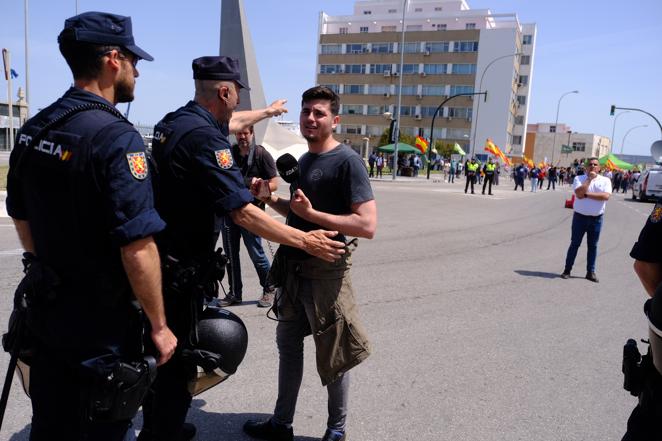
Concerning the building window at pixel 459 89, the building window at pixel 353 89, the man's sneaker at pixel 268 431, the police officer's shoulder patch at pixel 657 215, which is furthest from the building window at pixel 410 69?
the police officer's shoulder patch at pixel 657 215

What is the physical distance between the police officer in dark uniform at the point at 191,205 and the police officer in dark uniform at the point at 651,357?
1593 millimetres

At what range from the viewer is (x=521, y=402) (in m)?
3.68

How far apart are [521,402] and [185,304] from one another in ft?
8.68

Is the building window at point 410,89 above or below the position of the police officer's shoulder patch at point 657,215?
above

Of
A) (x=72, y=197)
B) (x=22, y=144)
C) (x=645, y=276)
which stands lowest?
(x=645, y=276)

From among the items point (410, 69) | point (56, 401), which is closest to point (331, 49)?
point (410, 69)

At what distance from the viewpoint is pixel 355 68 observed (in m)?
83.6

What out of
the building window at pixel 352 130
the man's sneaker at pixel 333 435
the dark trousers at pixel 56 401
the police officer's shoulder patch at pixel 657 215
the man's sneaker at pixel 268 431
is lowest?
the man's sneaker at pixel 268 431

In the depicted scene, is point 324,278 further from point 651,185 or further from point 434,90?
point 434,90

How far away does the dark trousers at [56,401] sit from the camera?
1.83 metres

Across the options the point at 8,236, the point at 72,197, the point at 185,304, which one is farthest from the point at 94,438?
the point at 8,236

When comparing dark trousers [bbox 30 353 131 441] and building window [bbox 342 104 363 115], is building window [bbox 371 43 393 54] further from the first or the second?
dark trousers [bbox 30 353 131 441]

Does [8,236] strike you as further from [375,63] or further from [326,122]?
[375,63]

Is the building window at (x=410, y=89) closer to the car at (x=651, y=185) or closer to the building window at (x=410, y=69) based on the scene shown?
the building window at (x=410, y=69)
